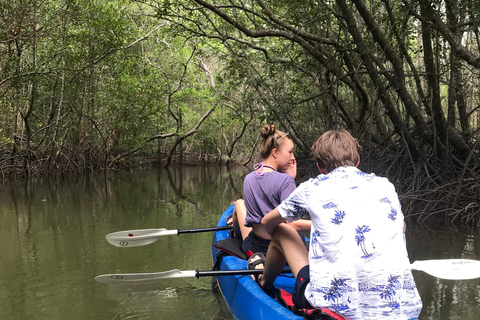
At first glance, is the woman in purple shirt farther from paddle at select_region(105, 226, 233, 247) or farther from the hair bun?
paddle at select_region(105, 226, 233, 247)

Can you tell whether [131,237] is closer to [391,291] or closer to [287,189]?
[287,189]

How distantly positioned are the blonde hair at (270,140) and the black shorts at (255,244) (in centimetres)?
52

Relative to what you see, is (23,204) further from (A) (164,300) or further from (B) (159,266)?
(A) (164,300)

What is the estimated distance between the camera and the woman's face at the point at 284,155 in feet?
8.55

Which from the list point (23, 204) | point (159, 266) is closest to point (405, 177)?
point (159, 266)

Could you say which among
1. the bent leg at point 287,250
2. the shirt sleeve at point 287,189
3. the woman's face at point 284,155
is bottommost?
the bent leg at point 287,250

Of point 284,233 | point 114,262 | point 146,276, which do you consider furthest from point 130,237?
point 284,233

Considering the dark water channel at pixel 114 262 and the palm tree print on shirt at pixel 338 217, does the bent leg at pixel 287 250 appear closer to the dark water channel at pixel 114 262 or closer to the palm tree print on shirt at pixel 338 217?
the palm tree print on shirt at pixel 338 217

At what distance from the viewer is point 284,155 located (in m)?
2.61

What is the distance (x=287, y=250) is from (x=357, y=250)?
1.88 feet

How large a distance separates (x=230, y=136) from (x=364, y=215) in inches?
1009

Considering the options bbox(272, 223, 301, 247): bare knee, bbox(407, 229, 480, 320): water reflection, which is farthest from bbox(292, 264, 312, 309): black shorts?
bbox(407, 229, 480, 320): water reflection

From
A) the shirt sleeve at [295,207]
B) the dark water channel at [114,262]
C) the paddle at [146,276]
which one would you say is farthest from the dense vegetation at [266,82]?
the paddle at [146,276]

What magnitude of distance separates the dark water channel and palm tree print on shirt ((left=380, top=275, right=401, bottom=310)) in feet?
4.44
